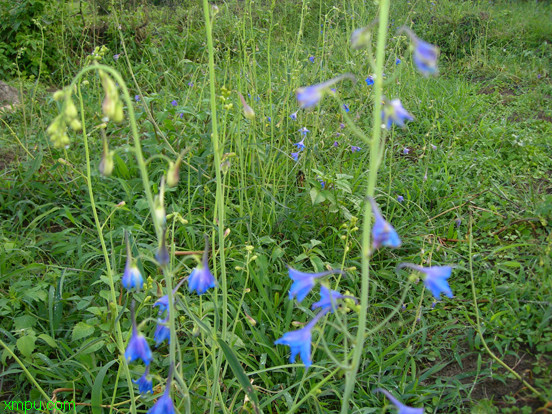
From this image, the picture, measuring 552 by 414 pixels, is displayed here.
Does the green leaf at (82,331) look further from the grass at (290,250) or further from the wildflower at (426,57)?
the wildflower at (426,57)

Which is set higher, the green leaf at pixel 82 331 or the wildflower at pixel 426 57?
the wildflower at pixel 426 57

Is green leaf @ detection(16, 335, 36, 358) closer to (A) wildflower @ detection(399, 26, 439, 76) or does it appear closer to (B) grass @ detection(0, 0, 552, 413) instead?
(B) grass @ detection(0, 0, 552, 413)

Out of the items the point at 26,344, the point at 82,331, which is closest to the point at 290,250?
the point at 82,331

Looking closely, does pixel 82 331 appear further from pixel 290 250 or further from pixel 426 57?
pixel 426 57

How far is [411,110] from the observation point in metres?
3.88

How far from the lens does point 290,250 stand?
2.46 meters

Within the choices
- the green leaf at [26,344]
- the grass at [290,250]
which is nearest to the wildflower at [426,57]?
the grass at [290,250]

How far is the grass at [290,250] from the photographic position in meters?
1.80

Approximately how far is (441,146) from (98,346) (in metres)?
2.76

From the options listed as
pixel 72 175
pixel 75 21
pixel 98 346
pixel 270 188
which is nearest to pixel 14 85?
pixel 75 21

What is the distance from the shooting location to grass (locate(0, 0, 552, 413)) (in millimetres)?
1796

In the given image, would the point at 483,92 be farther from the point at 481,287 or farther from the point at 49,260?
the point at 49,260

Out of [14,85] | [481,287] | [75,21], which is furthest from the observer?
[75,21]

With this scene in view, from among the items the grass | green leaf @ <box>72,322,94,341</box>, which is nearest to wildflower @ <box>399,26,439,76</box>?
the grass
